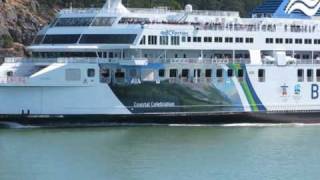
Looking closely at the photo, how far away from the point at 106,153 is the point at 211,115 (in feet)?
27.9

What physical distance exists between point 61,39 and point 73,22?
2.80ft

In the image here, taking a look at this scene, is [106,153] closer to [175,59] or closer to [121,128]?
[121,128]

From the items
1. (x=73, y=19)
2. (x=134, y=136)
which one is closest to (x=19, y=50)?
(x=73, y=19)

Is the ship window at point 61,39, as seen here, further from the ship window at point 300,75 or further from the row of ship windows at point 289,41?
the ship window at point 300,75

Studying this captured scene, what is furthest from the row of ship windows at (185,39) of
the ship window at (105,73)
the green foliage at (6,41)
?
the green foliage at (6,41)

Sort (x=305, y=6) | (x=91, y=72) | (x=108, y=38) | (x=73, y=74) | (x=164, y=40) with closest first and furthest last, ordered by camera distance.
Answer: (x=73, y=74) → (x=91, y=72) → (x=108, y=38) → (x=164, y=40) → (x=305, y=6)

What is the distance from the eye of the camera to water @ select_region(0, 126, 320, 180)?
25781mm

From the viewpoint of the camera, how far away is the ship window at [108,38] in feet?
117

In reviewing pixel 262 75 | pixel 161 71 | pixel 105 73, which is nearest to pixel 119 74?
pixel 105 73

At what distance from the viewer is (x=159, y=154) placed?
28.8 metres

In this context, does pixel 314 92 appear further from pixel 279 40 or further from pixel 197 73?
pixel 197 73

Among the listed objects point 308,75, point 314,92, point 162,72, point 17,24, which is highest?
point 17,24

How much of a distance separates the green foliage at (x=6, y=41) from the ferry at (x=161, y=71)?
2194cm

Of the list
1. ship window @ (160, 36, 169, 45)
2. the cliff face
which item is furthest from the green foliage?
ship window @ (160, 36, 169, 45)
